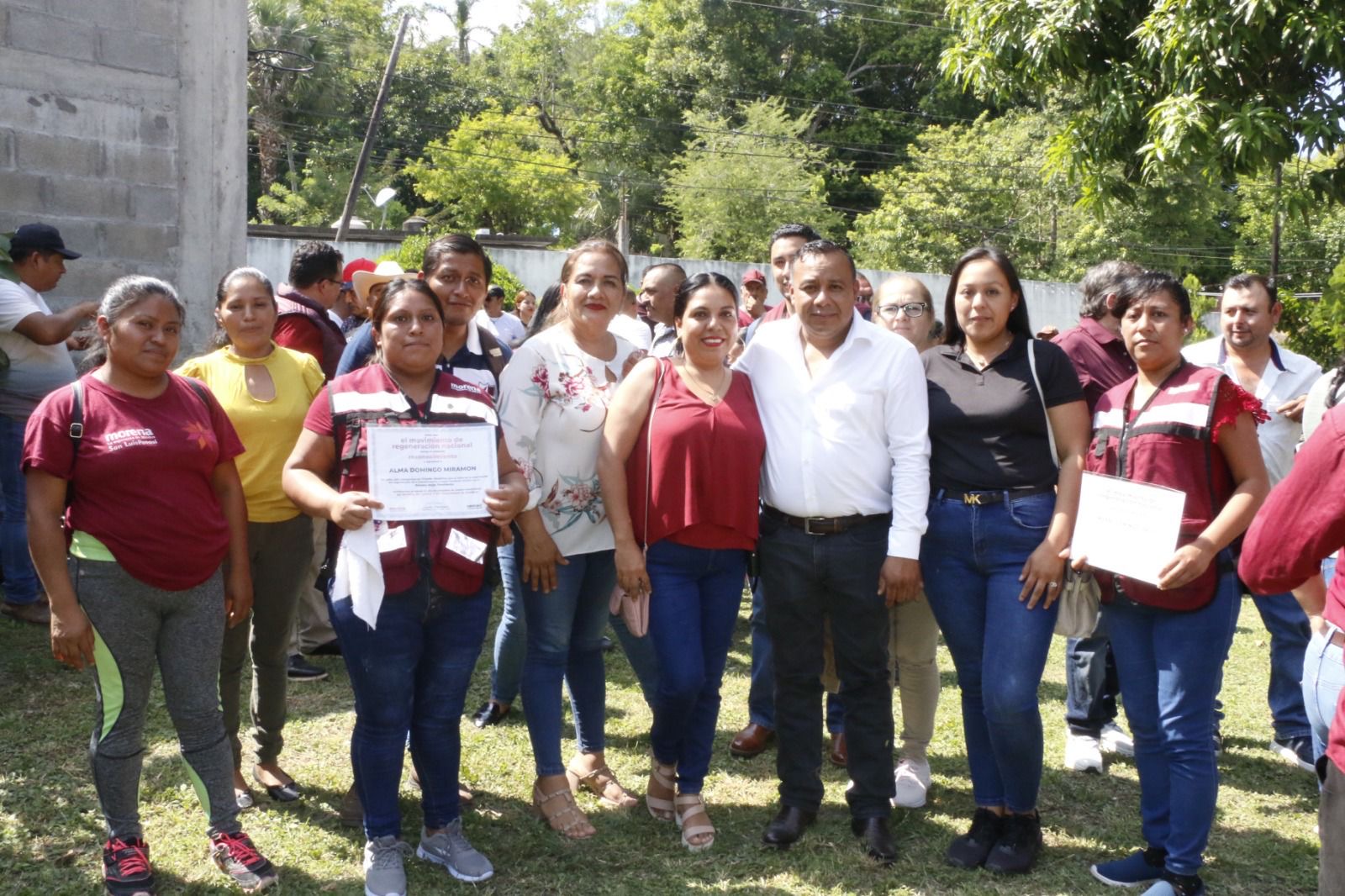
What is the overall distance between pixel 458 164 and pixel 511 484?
133 feet

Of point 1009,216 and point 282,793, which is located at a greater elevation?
point 1009,216

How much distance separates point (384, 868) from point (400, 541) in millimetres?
1121

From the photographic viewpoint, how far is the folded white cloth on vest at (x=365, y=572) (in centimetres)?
353

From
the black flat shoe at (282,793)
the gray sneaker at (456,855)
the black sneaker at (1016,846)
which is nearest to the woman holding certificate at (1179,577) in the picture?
the black sneaker at (1016,846)

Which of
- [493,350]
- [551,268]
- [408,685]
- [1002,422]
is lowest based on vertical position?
[408,685]

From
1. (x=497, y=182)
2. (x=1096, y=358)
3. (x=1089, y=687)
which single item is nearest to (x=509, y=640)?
(x=1089, y=687)

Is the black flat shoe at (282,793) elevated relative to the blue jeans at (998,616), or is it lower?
lower

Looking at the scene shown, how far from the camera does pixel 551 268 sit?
81.3 ft

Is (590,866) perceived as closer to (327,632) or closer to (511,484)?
(511,484)

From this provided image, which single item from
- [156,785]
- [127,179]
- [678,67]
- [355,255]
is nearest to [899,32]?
[678,67]

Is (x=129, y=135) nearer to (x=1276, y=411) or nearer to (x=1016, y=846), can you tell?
(x=1016, y=846)

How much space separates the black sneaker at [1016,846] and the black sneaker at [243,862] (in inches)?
99.4

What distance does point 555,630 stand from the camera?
4.28 m

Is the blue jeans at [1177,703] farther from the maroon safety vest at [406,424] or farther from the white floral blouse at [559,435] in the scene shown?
the maroon safety vest at [406,424]
